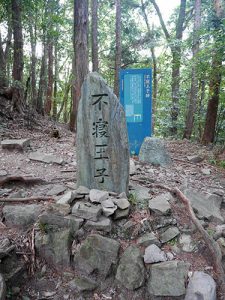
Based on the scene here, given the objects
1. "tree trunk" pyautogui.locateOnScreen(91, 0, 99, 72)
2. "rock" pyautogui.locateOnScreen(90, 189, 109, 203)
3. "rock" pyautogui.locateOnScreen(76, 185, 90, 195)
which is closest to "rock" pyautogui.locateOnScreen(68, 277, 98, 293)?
"rock" pyautogui.locateOnScreen(90, 189, 109, 203)

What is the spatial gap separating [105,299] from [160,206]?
4.54ft

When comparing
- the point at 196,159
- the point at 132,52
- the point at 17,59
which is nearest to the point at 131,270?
the point at 196,159

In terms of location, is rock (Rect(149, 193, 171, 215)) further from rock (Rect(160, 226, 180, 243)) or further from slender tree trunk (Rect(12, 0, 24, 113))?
slender tree trunk (Rect(12, 0, 24, 113))

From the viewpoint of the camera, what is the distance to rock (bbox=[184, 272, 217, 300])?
282 cm

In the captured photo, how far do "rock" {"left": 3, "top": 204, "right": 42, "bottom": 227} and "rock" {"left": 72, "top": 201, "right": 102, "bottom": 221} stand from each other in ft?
1.90

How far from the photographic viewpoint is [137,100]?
253 inches

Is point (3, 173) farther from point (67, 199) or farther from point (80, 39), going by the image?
point (80, 39)

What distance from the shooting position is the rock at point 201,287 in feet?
9.24

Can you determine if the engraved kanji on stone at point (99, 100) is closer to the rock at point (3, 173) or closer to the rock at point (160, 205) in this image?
the rock at point (160, 205)

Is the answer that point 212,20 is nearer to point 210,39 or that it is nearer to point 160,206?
point 210,39

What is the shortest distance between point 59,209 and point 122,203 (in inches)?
33.7

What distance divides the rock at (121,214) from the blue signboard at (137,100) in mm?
3012

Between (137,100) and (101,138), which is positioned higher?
(137,100)

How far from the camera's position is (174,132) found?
11648 millimetres
